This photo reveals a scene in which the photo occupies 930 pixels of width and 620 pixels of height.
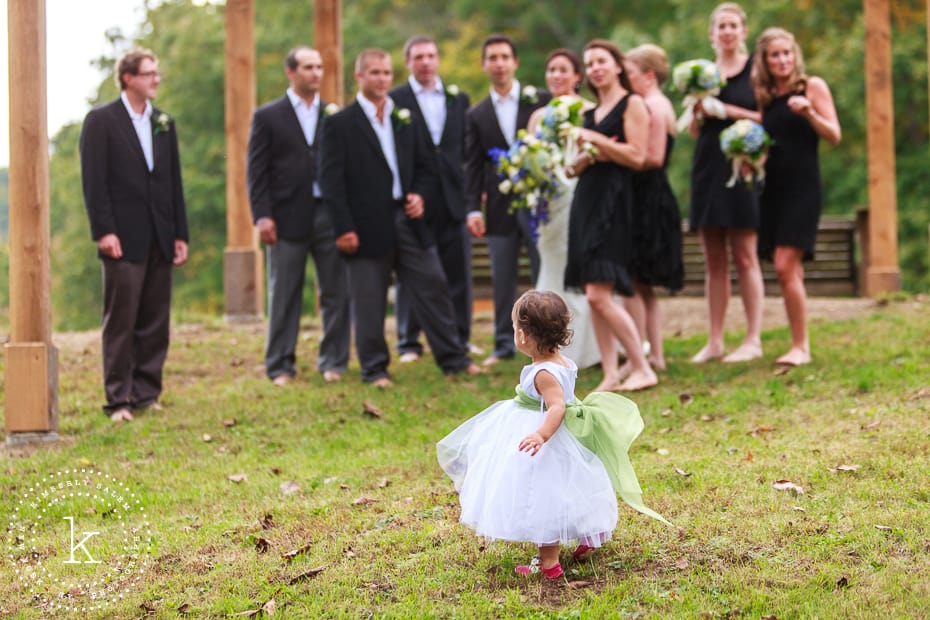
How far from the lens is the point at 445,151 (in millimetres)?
9523

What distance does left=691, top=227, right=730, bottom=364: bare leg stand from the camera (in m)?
8.98

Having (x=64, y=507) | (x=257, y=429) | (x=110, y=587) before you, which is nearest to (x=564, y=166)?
(x=257, y=429)

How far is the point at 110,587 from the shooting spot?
4770mm

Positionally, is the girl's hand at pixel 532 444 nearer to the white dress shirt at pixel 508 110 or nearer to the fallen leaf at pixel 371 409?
the fallen leaf at pixel 371 409

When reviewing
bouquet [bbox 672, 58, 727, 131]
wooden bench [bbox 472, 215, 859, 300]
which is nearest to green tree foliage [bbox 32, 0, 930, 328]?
wooden bench [bbox 472, 215, 859, 300]

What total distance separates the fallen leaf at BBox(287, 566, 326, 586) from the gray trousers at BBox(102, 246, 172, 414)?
3755 mm

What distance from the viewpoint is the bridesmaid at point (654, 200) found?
830cm

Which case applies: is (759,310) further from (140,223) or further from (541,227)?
(140,223)

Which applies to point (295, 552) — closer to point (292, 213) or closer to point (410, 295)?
point (410, 295)

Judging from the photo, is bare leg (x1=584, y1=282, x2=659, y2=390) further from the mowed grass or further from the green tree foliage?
the green tree foliage

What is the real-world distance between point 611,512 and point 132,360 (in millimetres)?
4835

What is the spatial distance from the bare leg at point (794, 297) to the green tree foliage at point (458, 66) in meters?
13.3

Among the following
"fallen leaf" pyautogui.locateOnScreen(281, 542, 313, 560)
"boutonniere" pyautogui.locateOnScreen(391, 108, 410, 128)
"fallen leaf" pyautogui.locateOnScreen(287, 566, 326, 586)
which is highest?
"boutonniere" pyautogui.locateOnScreen(391, 108, 410, 128)

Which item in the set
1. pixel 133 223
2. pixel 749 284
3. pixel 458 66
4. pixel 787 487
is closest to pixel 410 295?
pixel 133 223
